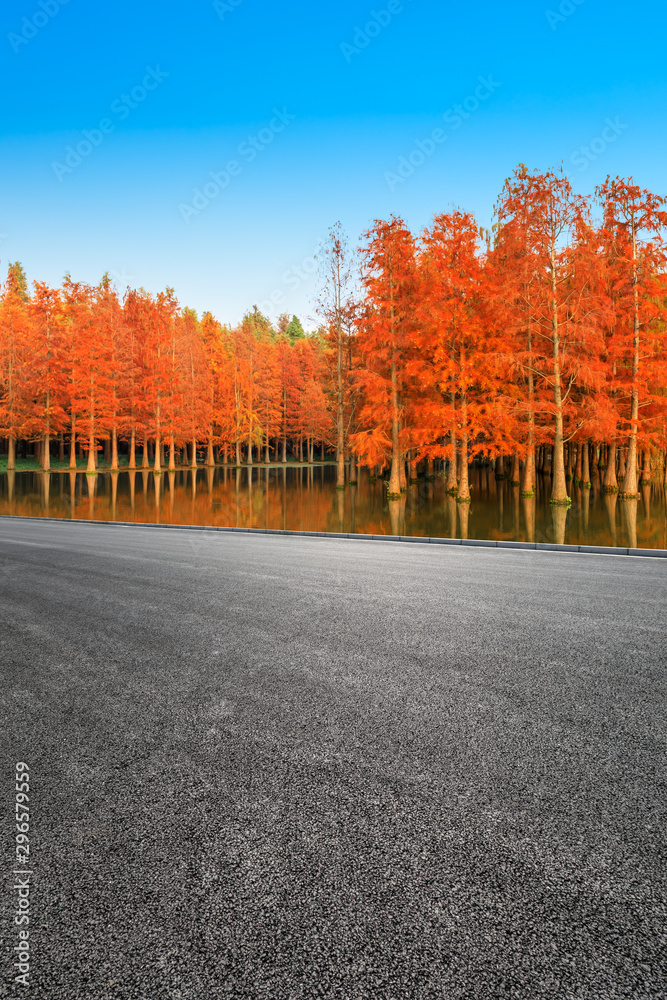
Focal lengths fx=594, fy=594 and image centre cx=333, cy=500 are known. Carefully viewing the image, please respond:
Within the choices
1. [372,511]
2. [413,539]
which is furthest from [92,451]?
[413,539]

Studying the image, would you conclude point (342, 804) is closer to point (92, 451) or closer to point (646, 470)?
point (646, 470)

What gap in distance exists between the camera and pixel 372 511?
23250mm

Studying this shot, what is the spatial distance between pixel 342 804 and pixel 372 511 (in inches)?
803

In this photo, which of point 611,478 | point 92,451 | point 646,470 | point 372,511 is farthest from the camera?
point 92,451

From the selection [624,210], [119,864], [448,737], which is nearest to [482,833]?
[448,737]

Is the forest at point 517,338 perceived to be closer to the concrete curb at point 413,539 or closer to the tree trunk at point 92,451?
the concrete curb at point 413,539

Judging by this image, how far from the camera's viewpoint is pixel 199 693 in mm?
4477

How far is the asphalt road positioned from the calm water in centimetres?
986

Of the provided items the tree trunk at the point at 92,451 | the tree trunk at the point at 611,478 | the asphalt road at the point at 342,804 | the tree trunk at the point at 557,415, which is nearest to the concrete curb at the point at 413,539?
the asphalt road at the point at 342,804

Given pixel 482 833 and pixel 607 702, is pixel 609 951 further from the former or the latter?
pixel 607 702

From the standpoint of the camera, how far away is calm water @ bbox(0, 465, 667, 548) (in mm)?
16328

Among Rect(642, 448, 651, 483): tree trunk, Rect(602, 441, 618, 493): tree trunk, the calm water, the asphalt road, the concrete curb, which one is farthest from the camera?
Rect(642, 448, 651, 483): tree trunk

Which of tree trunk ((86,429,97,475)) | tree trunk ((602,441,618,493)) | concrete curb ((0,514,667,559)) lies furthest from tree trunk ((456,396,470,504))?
tree trunk ((86,429,97,475))

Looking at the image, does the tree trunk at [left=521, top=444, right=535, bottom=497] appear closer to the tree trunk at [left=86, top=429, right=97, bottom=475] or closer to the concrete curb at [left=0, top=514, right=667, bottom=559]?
the concrete curb at [left=0, top=514, right=667, bottom=559]
